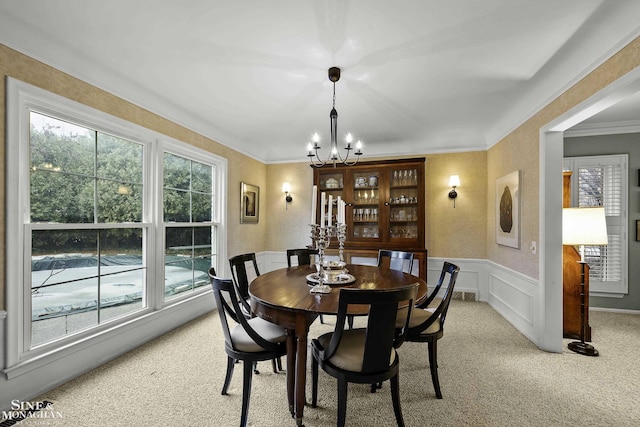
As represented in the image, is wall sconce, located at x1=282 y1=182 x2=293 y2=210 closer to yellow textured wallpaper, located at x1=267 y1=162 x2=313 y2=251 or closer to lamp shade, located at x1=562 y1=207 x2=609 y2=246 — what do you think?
yellow textured wallpaper, located at x1=267 y1=162 x2=313 y2=251

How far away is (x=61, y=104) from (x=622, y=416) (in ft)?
14.8

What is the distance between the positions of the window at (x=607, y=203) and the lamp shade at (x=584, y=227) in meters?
1.38

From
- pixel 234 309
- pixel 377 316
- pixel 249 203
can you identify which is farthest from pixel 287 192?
pixel 377 316

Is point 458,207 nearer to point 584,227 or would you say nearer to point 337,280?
point 584,227

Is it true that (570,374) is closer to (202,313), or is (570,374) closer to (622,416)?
(622,416)

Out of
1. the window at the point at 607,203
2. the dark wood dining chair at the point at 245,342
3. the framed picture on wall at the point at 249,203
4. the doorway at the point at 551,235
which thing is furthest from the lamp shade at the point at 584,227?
the framed picture on wall at the point at 249,203

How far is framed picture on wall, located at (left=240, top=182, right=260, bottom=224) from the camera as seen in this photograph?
461 centimetres

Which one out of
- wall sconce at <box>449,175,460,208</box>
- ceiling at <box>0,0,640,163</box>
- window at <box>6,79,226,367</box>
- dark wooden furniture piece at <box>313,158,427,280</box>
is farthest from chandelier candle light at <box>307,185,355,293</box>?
wall sconce at <box>449,175,460,208</box>

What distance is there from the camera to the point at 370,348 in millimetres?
1547

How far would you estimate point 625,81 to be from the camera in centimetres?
186

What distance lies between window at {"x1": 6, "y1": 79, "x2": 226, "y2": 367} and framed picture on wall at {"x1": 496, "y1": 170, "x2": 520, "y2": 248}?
12.7ft

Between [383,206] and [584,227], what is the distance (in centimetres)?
235
